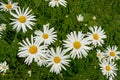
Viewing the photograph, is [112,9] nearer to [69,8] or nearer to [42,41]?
[69,8]

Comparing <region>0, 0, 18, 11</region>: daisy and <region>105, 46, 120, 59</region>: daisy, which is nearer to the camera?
<region>0, 0, 18, 11</region>: daisy

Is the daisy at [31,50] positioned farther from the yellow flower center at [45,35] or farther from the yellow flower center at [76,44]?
the yellow flower center at [76,44]

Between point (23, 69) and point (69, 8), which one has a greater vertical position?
point (69, 8)

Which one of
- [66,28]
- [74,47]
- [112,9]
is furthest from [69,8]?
[74,47]

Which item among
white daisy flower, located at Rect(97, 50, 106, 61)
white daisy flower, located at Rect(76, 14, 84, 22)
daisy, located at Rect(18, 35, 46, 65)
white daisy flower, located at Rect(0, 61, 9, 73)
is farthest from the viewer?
white daisy flower, located at Rect(76, 14, 84, 22)

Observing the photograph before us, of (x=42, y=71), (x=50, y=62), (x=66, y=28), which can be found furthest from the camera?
(x=66, y=28)

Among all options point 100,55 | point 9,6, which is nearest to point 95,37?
point 100,55

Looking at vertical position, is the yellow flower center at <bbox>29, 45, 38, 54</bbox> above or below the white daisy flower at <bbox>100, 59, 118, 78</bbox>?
below

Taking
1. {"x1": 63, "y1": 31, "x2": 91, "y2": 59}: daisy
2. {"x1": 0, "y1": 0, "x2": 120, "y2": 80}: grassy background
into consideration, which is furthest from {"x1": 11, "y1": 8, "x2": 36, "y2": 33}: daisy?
{"x1": 63, "y1": 31, "x2": 91, "y2": 59}: daisy

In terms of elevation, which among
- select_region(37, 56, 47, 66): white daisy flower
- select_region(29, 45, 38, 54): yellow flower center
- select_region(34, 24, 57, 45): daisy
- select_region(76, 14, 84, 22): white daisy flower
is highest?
select_region(76, 14, 84, 22): white daisy flower

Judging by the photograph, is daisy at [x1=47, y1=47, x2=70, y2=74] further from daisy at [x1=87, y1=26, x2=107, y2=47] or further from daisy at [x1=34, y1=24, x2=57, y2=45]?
daisy at [x1=87, y1=26, x2=107, y2=47]
